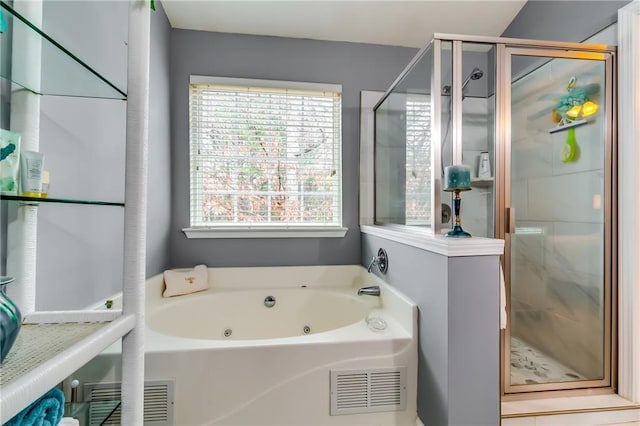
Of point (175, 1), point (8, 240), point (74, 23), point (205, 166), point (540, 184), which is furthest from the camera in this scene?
point (205, 166)

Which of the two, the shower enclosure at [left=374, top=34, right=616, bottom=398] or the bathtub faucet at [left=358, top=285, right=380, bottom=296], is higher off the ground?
the shower enclosure at [left=374, top=34, right=616, bottom=398]

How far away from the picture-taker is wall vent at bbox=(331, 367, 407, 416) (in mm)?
1294

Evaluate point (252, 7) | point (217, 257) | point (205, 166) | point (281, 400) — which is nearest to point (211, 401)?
point (281, 400)

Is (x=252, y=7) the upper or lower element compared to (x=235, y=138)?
upper

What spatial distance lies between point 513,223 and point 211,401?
1.62 metres

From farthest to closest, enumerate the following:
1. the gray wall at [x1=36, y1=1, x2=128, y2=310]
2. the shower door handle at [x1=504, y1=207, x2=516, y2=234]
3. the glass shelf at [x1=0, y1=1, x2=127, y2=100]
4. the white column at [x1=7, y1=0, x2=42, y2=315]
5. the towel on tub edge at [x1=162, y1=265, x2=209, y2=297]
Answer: the towel on tub edge at [x1=162, y1=265, x2=209, y2=297]
the shower door handle at [x1=504, y1=207, x2=516, y2=234]
the gray wall at [x1=36, y1=1, x2=128, y2=310]
the white column at [x1=7, y1=0, x2=42, y2=315]
the glass shelf at [x1=0, y1=1, x2=127, y2=100]

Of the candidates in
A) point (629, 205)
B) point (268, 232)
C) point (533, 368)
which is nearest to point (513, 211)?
point (629, 205)

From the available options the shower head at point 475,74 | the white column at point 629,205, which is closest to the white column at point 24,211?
the shower head at point 475,74

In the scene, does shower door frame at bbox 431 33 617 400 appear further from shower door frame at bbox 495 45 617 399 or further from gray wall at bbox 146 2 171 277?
gray wall at bbox 146 2 171 277

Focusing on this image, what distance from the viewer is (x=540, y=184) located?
1.73 m

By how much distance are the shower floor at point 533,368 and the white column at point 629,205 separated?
0.22m

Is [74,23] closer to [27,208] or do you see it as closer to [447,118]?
[27,208]

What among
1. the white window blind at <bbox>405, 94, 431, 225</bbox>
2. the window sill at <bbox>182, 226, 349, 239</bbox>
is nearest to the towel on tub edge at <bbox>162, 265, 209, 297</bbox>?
the window sill at <bbox>182, 226, 349, 239</bbox>

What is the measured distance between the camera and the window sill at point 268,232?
223cm
